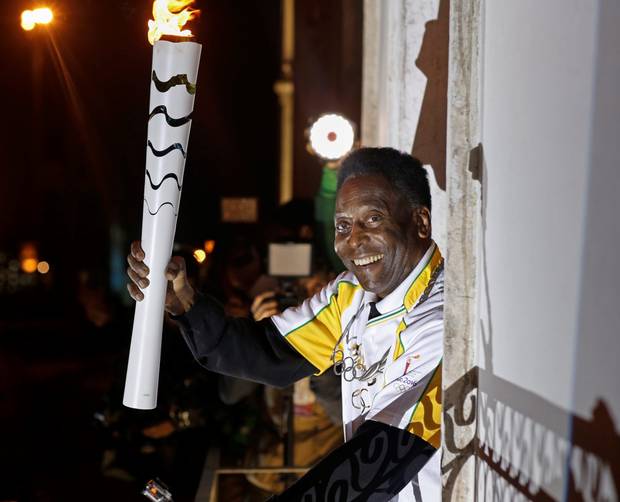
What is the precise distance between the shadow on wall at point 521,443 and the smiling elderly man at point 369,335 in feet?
0.27

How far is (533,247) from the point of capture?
1894 mm

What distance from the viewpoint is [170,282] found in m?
2.74

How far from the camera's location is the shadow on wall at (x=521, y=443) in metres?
1.51

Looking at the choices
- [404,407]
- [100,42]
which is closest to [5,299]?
[100,42]

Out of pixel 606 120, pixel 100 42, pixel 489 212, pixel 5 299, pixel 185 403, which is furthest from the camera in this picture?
pixel 5 299

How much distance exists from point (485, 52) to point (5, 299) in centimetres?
2017

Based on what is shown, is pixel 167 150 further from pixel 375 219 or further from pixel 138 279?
pixel 375 219

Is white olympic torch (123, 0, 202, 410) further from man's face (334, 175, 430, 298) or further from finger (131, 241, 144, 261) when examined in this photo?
man's face (334, 175, 430, 298)

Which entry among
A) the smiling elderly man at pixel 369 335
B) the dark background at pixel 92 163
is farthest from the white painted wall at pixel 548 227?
the dark background at pixel 92 163

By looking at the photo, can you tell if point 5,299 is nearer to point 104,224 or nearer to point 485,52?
point 104,224

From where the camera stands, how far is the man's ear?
269 centimetres

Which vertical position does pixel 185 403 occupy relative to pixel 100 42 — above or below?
below

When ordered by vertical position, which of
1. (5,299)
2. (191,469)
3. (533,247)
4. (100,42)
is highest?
(100,42)

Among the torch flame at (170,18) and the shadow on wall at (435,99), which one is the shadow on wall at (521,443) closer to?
the torch flame at (170,18)
